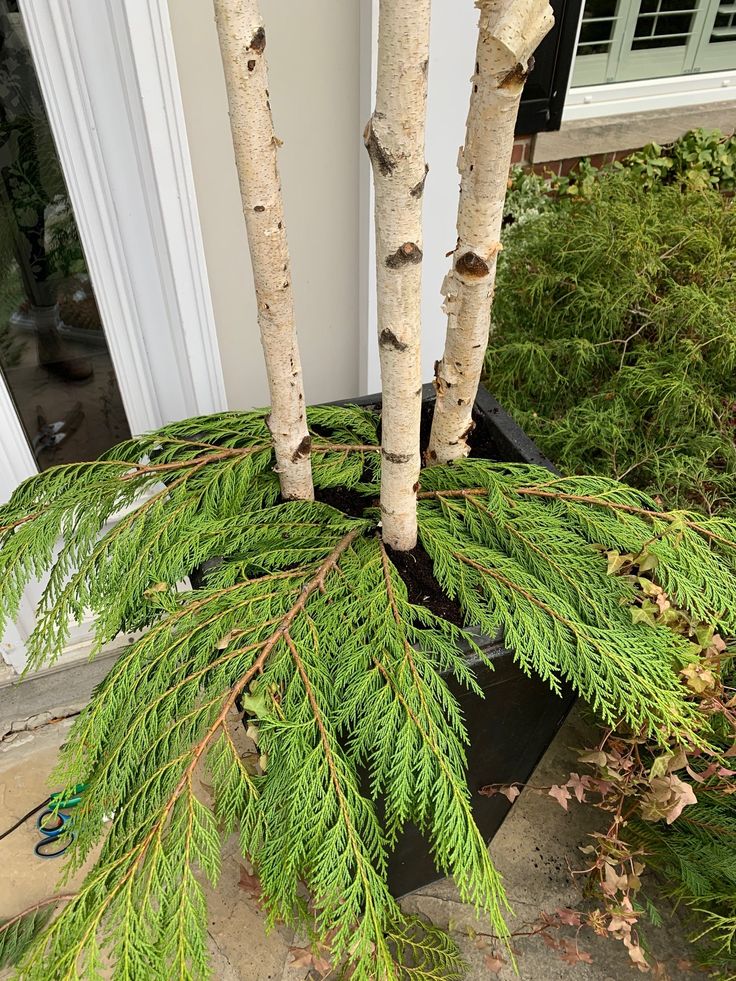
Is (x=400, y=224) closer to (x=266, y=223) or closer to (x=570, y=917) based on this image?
(x=266, y=223)

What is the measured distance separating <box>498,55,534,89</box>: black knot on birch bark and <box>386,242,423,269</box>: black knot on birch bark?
0.77ft

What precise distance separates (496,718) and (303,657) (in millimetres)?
427

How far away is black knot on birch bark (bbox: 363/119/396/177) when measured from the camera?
0.86 metres

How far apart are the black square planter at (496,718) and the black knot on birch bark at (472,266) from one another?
0.43 metres

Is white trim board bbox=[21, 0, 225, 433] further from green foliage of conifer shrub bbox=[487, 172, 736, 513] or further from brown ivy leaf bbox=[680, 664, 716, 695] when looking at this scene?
brown ivy leaf bbox=[680, 664, 716, 695]

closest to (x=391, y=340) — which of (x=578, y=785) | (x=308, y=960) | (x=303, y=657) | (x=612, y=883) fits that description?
(x=303, y=657)

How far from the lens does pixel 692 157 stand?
319 cm

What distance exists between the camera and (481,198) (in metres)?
1.05

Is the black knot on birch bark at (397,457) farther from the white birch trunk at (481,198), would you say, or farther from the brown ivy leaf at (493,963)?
the brown ivy leaf at (493,963)

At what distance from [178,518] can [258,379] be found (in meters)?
0.65

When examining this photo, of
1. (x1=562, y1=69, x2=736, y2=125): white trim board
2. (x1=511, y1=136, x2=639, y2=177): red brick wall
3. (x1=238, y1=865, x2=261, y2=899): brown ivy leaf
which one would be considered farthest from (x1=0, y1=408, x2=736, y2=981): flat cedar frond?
(x1=562, y1=69, x2=736, y2=125): white trim board

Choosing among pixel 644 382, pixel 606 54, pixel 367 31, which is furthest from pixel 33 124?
pixel 606 54

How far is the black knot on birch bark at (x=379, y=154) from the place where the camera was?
0.86 m

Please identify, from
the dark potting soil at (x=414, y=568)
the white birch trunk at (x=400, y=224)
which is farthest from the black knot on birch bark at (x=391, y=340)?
the dark potting soil at (x=414, y=568)
